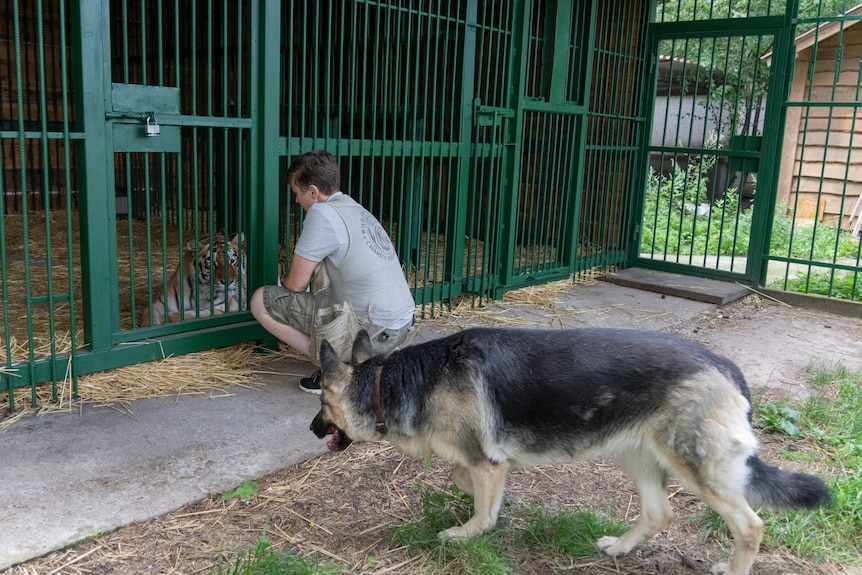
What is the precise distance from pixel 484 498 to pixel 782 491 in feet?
3.70

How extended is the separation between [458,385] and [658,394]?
0.77m

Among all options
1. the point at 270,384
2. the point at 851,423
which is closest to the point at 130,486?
the point at 270,384

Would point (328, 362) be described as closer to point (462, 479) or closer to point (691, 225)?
point (462, 479)

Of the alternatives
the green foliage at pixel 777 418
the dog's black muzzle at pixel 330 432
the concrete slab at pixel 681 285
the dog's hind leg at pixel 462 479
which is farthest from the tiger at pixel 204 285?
the concrete slab at pixel 681 285

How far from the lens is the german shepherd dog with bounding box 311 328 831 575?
8.93 feet

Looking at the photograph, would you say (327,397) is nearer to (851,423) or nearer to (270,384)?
(270,384)

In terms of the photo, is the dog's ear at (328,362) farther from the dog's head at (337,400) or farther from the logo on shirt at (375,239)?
the logo on shirt at (375,239)

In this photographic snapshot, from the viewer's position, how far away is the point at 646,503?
306cm

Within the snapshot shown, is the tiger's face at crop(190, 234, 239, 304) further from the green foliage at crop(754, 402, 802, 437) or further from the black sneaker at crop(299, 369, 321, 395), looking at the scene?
the green foliage at crop(754, 402, 802, 437)

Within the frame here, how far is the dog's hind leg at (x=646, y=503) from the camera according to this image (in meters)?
3.04

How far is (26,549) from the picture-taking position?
9.40 ft

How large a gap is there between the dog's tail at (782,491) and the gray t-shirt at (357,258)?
2.36m

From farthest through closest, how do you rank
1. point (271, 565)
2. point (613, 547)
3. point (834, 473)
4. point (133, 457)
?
point (834, 473)
point (133, 457)
point (613, 547)
point (271, 565)

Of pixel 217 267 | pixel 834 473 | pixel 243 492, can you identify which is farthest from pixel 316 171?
pixel 834 473
